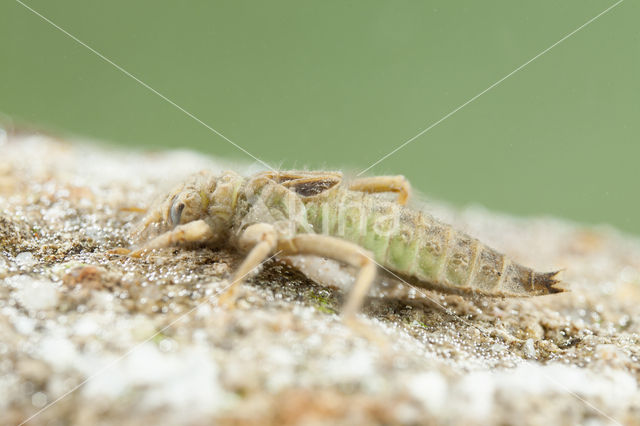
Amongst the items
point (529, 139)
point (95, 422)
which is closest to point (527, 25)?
point (529, 139)

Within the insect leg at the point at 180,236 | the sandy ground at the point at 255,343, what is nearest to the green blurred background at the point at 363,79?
the insect leg at the point at 180,236

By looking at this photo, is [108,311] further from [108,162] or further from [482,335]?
[108,162]

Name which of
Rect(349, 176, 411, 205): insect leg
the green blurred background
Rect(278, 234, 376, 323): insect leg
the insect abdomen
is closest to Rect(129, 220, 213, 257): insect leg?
Rect(278, 234, 376, 323): insect leg

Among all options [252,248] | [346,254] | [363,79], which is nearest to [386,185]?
[346,254]

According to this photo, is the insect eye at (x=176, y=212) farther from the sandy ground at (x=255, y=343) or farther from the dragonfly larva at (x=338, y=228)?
the sandy ground at (x=255, y=343)

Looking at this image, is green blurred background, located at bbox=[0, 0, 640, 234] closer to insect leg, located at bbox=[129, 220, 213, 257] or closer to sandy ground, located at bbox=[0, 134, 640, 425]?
insect leg, located at bbox=[129, 220, 213, 257]

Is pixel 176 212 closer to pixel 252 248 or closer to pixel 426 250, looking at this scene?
pixel 252 248
